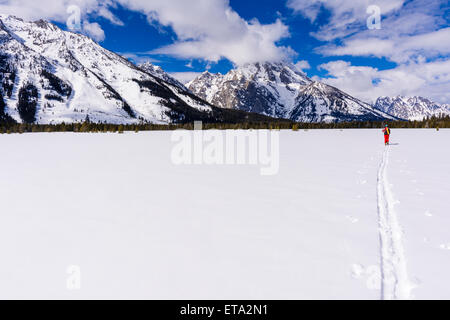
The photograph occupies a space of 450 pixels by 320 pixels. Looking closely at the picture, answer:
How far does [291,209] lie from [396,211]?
3077 mm

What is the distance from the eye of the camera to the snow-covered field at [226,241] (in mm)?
4293

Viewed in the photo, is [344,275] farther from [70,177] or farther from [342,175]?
[70,177]

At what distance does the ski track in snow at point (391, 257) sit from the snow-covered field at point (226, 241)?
24 mm

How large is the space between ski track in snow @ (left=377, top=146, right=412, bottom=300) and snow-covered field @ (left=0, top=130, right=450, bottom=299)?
0.08ft

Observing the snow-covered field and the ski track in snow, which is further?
the snow-covered field

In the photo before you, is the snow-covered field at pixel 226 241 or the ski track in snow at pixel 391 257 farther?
the snow-covered field at pixel 226 241

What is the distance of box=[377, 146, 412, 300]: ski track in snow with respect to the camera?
4.07 metres

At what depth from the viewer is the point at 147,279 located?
4.49 metres

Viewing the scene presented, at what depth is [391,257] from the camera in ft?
16.6

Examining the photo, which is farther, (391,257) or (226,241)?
(226,241)

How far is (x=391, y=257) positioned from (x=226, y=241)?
131 inches
